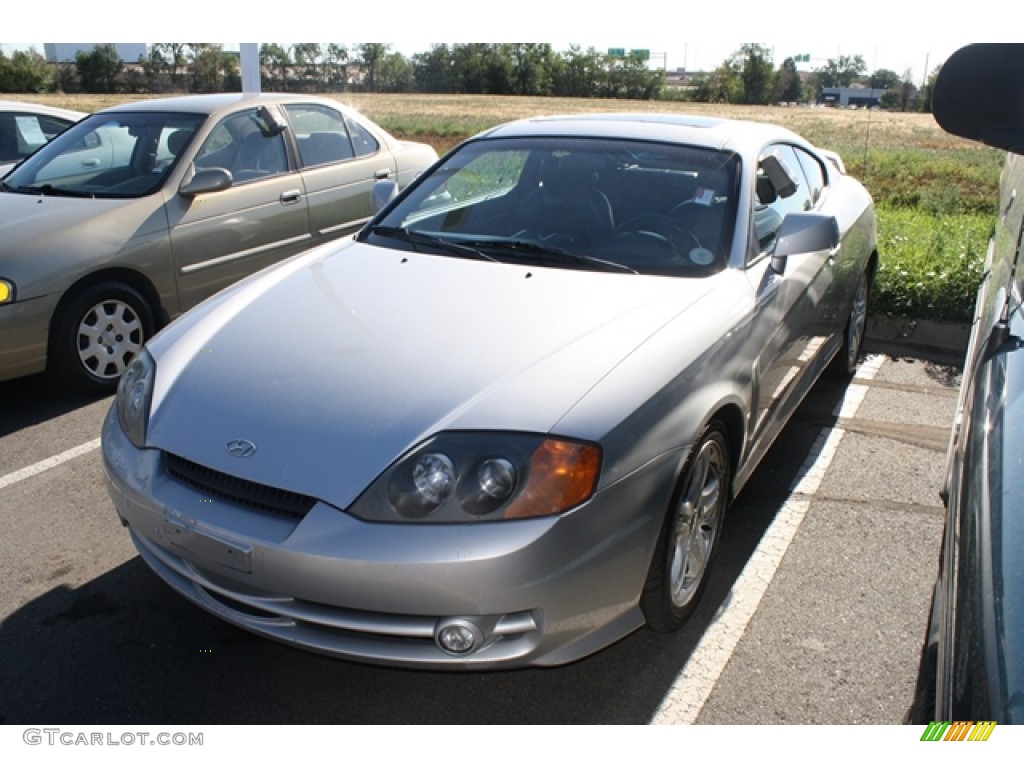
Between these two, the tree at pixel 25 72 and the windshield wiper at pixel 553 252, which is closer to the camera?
the windshield wiper at pixel 553 252

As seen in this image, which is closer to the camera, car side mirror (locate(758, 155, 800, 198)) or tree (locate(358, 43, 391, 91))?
car side mirror (locate(758, 155, 800, 198))

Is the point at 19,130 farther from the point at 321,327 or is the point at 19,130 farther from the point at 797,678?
the point at 797,678

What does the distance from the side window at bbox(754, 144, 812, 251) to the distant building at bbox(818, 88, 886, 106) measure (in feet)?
26.3

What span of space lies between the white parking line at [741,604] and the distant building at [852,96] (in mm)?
8357

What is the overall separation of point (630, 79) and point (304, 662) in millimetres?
13984

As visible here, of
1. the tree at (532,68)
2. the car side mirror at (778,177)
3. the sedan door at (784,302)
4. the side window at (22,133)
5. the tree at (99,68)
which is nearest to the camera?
the sedan door at (784,302)

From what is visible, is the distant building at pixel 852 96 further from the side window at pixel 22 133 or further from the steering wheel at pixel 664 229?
the steering wheel at pixel 664 229

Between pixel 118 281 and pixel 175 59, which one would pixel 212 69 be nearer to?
pixel 175 59

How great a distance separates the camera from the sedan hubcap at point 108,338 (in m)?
5.07

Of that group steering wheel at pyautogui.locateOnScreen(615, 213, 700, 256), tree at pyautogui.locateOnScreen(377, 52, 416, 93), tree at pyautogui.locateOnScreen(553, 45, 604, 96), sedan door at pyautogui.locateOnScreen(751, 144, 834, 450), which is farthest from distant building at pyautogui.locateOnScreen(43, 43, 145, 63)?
steering wheel at pyautogui.locateOnScreen(615, 213, 700, 256)

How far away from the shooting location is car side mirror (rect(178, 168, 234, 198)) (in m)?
5.51

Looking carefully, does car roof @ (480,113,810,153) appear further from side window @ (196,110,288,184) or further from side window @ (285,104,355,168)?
side window @ (285,104,355,168)

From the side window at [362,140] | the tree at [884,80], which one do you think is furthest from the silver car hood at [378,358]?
the tree at [884,80]

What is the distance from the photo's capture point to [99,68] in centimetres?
1936
